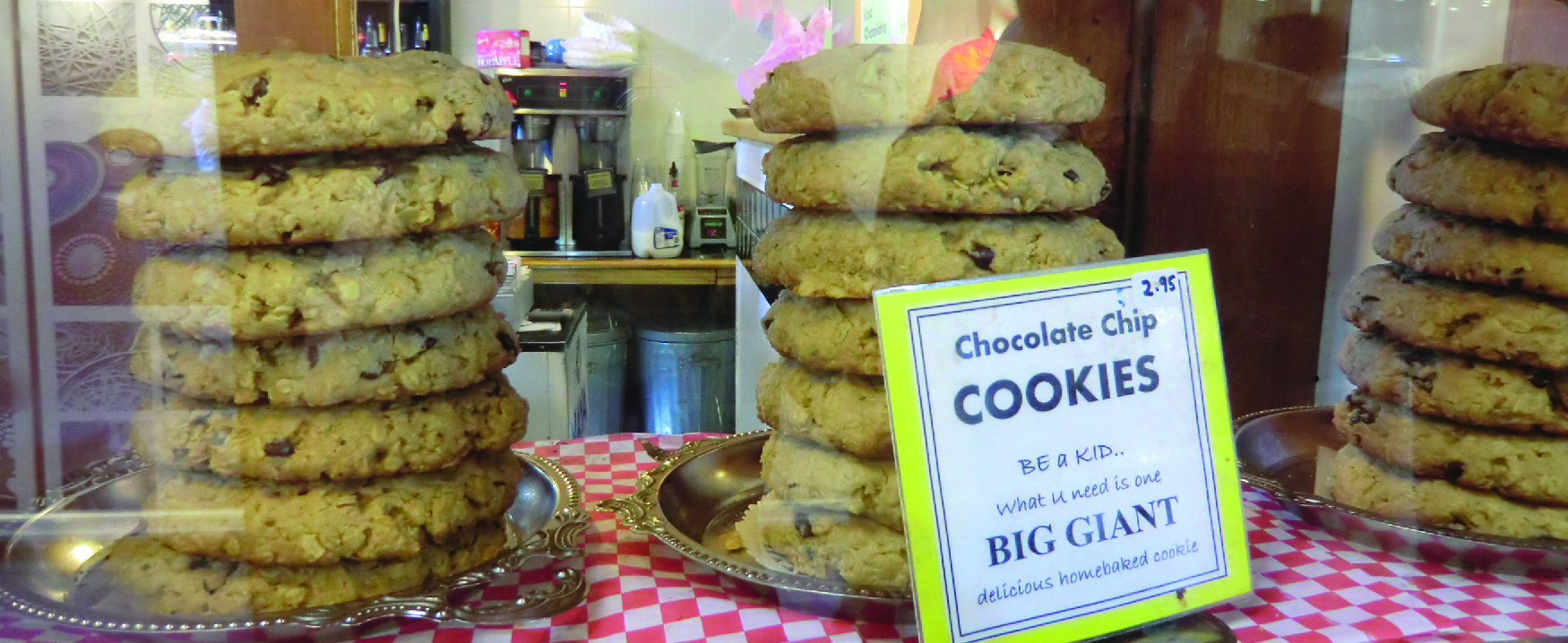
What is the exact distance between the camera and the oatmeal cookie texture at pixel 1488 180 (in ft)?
4.71

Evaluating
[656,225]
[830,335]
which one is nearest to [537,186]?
[656,225]

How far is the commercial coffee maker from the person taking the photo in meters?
1.47

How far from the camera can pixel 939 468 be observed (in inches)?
41.5

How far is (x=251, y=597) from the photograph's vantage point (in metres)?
1.20

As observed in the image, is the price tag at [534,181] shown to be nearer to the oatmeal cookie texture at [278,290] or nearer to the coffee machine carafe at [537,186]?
the coffee machine carafe at [537,186]

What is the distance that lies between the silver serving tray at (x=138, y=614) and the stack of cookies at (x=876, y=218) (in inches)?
11.3

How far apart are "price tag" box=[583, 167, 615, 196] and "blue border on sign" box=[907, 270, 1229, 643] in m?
0.69

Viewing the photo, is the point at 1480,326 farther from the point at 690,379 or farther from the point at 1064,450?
the point at 690,379

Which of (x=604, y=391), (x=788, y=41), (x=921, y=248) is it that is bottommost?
(x=604, y=391)

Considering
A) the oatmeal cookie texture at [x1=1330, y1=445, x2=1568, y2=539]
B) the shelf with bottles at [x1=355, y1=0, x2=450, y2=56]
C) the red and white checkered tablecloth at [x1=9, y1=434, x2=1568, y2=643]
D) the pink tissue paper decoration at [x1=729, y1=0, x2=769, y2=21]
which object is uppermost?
the pink tissue paper decoration at [x1=729, y1=0, x2=769, y2=21]

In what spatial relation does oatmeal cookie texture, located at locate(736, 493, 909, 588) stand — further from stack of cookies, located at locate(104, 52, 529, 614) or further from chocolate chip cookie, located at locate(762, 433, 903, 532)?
stack of cookies, located at locate(104, 52, 529, 614)

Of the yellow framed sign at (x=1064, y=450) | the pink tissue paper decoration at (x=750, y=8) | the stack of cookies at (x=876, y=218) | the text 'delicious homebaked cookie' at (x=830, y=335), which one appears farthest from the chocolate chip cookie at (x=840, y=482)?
the pink tissue paper decoration at (x=750, y=8)

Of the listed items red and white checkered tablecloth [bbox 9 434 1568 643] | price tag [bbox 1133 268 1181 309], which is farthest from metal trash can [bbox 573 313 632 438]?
price tag [bbox 1133 268 1181 309]

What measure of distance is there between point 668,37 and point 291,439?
695 mm
